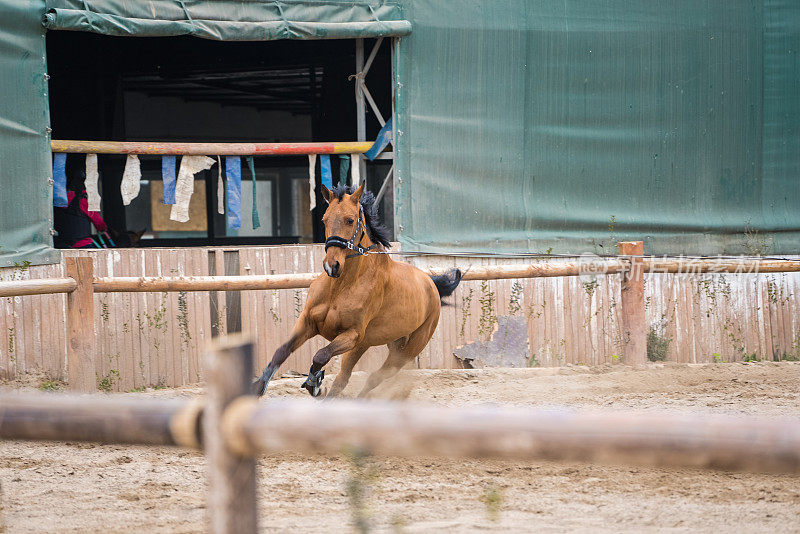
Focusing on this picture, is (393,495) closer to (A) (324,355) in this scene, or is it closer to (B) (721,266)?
(A) (324,355)

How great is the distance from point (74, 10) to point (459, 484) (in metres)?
6.65

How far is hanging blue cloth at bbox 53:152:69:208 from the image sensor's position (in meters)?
Result: 9.30

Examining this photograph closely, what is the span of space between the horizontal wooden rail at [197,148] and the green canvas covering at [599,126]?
881mm

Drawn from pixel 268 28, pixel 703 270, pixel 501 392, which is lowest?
pixel 501 392

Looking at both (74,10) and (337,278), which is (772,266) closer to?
(337,278)

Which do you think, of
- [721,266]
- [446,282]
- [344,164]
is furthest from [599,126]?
[446,282]

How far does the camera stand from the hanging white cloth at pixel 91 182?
30.8ft

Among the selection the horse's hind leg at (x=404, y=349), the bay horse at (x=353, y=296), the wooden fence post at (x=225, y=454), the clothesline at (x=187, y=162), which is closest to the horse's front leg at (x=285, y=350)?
the bay horse at (x=353, y=296)

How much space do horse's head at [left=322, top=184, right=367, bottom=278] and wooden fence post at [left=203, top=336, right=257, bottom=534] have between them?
3.70 m

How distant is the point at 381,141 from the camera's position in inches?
405

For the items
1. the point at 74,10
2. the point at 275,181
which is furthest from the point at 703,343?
the point at 275,181

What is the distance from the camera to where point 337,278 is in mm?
6367

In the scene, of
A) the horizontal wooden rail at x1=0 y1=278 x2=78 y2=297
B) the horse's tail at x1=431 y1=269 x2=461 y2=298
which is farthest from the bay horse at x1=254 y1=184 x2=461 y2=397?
the horizontal wooden rail at x1=0 y1=278 x2=78 y2=297

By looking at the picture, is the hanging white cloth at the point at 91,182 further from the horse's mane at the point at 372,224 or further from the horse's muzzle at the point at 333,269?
the horse's muzzle at the point at 333,269
